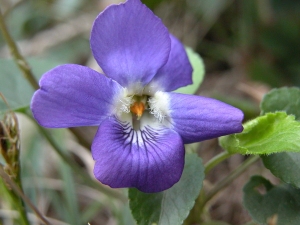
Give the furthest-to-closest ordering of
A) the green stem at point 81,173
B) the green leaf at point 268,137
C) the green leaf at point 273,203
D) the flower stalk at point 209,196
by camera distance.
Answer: the green stem at point 81,173
the flower stalk at point 209,196
the green leaf at point 273,203
the green leaf at point 268,137

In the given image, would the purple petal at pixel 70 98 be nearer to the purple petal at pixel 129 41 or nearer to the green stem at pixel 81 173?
the purple petal at pixel 129 41

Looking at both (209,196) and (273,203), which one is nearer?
(273,203)

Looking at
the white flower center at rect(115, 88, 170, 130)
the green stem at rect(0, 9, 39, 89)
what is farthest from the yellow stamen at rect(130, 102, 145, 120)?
the green stem at rect(0, 9, 39, 89)

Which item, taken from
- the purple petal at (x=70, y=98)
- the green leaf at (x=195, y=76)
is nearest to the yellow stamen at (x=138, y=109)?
the purple petal at (x=70, y=98)

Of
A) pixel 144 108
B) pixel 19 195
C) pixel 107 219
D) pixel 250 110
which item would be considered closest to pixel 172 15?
pixel 250 110

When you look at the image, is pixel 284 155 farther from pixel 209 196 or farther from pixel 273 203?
pixel 209 196

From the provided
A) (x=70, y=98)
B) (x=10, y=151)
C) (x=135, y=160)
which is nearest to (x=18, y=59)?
(x=10, y=151)

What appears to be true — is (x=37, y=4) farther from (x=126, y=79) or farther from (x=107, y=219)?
(x=126, y=79)
